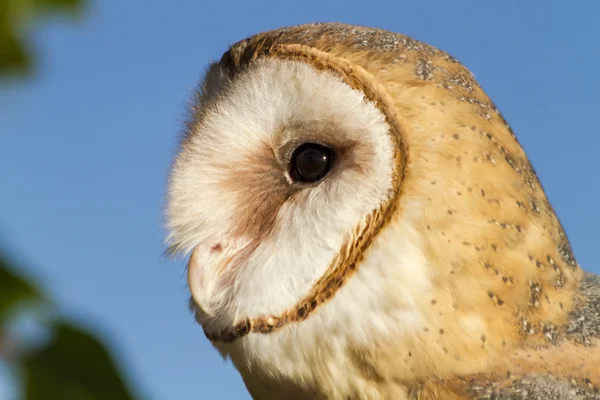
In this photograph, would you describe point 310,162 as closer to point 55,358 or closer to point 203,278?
point 203,278

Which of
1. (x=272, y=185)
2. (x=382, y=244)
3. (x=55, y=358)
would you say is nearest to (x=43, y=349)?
(x=55, y=358)

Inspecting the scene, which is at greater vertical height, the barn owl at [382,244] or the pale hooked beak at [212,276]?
the barn owl at [382,244]

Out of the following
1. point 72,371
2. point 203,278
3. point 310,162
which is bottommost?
point 203,278

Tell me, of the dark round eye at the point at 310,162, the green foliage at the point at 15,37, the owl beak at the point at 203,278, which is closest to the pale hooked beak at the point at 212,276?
the owl beak at the point at 203,278

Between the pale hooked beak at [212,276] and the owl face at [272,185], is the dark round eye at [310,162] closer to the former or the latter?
the owl face at [272,185]

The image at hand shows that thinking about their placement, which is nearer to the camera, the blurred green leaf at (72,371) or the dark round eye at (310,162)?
the blurred green leaf at (72,371)

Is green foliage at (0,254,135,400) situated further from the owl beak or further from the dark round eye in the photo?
the owl beak

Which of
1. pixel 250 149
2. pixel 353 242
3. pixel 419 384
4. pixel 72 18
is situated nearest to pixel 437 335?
pixel 419 384
